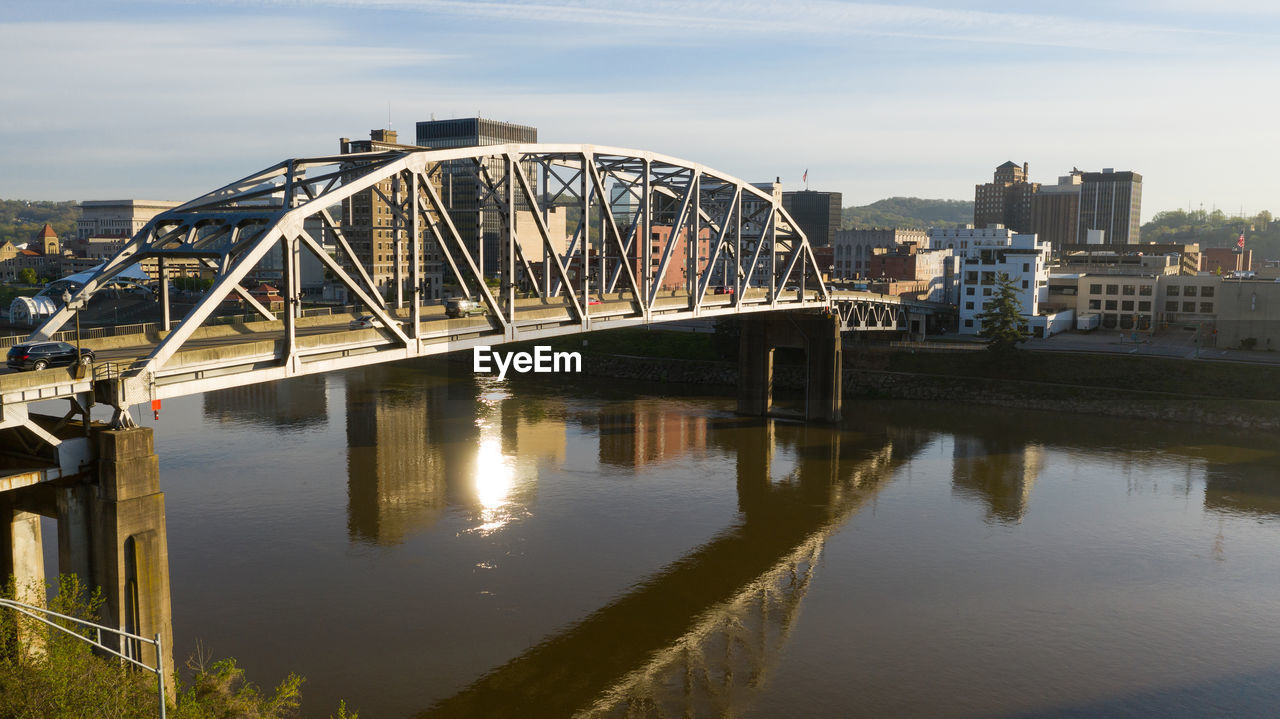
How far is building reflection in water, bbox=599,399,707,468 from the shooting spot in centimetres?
5306

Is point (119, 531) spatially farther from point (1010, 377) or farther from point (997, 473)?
point (1010, 377)

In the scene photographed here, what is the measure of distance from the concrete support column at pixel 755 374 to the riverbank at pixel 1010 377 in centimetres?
1272

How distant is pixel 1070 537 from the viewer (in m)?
39.3

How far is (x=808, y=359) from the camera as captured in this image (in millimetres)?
67375

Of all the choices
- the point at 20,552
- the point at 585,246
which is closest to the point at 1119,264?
the point at 585,246

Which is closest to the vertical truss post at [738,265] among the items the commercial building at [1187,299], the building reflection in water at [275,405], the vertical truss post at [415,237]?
the vertical truss post at [415,237]

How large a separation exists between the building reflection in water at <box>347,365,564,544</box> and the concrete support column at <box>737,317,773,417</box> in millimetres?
12999

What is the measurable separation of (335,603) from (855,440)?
127 ft

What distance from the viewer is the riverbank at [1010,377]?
2623 inches

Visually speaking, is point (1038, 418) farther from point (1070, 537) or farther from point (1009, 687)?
point (1009, 687)

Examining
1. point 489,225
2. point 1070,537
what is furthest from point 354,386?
point 489,225

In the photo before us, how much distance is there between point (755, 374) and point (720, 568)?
33417 millimetres

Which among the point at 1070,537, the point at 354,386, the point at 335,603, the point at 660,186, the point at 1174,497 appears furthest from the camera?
the point at 354,386

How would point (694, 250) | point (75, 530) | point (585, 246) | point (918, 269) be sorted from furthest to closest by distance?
point (918, 269)
point (694, 250)
point (585, 246)
point (75, 530)
